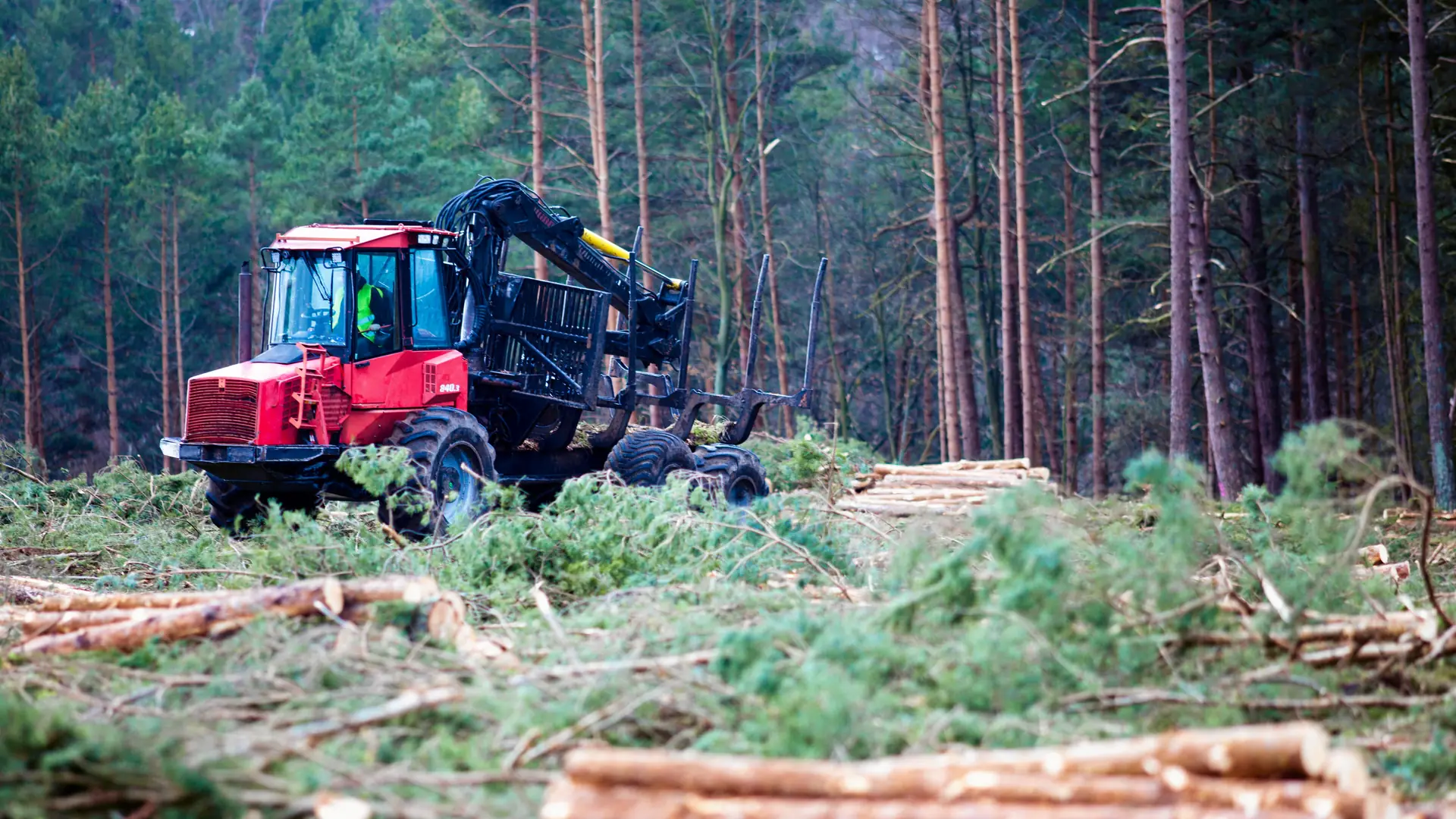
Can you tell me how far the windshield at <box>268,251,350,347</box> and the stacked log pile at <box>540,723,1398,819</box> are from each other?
7434mm

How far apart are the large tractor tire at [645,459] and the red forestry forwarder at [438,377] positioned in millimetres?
18

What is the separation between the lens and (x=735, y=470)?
554 inches

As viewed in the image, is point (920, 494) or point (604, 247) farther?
point (920, 494)

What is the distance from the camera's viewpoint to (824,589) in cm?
802

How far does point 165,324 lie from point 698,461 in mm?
21553

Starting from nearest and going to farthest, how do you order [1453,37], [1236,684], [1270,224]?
[1236,684], [1453,37], [1270,224]

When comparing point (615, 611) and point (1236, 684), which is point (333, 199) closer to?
point (615, 611)

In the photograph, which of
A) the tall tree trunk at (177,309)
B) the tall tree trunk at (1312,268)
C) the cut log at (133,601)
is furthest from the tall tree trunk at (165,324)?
the cut log at (133,601)

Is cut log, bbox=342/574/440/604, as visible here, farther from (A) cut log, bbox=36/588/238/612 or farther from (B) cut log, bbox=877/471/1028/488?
(B) cut log, bbox=877/471/1028/488

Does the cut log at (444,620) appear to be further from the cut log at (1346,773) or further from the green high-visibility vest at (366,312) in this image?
the green high-visibility vest at (366,312)

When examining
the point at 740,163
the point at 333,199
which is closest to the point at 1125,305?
the point at 740,163

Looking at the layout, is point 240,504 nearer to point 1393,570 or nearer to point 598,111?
point 1393,570

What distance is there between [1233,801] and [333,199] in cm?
2941

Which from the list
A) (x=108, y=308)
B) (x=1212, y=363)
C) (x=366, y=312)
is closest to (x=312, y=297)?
(x=366, y=312)
